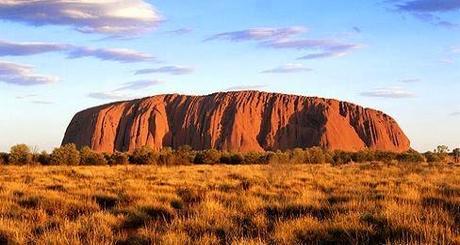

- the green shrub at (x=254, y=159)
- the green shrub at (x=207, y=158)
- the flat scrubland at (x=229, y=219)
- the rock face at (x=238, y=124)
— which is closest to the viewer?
the flat scrubland at (x=229, y=219)

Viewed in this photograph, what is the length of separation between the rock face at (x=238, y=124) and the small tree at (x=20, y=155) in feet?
169

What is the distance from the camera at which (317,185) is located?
58.2ft

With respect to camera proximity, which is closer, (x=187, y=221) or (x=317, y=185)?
(x=187, y=221)

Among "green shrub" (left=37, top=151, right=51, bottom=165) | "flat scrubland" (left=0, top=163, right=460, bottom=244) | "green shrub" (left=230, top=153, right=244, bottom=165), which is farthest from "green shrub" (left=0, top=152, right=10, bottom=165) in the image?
"flat scrubland" (left=0, top=163, right=460, bottom=244)

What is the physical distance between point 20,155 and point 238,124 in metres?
58.9

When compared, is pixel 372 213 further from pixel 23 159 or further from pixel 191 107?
pixel 191 107

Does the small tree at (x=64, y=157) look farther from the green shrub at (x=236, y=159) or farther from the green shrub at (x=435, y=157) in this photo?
the green shrub at (x=435, y=157)

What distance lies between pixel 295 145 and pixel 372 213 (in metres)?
94.7

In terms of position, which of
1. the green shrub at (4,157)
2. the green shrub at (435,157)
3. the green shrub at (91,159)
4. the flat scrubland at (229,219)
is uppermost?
the flat scrubland at (229,219)

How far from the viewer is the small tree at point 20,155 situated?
50.2 metres

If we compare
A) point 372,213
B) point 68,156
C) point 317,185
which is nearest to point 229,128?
point 68,156

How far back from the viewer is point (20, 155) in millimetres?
51625

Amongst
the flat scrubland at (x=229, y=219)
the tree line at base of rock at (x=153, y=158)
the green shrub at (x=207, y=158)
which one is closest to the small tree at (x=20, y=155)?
the tree line at base of rock at (x=153, y=158)

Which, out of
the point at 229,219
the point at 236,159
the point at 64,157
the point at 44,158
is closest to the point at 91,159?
the point at 64,157
